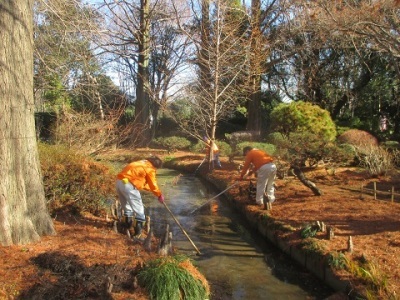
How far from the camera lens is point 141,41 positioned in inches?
872

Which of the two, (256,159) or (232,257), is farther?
(256,159)

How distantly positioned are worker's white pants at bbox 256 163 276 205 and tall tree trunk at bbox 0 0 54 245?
5.47 m

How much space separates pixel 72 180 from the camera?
823 cm

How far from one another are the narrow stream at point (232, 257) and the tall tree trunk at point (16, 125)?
2.98 m

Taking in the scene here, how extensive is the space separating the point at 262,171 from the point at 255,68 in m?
8.97

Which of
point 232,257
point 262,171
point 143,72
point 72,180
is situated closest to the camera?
point 232,257

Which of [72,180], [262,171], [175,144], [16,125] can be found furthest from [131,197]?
[175,144]

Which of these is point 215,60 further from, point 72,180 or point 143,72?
point 143,72

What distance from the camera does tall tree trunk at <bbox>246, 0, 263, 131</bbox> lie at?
17897 mm

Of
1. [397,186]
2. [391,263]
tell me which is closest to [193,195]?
[397,186]

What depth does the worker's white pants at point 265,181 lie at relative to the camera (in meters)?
9.84

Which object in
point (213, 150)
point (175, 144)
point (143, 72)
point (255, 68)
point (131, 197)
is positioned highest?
point (143, 72)

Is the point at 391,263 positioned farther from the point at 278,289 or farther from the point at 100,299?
the point at 100,299

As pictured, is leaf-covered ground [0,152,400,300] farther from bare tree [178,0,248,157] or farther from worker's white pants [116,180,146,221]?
bare tree [178,0,248,157]
